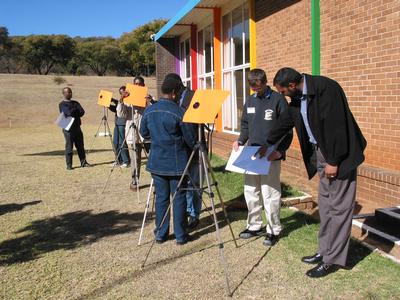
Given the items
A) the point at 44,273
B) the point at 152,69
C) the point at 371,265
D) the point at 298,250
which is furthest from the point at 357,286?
the point at 152,69

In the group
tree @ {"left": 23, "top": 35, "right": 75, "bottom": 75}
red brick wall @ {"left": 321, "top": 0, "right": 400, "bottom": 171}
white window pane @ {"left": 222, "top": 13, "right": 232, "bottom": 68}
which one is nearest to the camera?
red brick wall @ {"left": 321, "top": 0, "right": 400, "bottom": 171}

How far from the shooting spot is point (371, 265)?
4.30 meters

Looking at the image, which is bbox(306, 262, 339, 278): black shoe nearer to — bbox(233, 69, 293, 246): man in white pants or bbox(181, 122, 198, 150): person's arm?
bbox(233, 69, 293, 246): man in white pants

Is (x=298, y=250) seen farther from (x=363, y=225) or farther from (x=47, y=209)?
(x=47, y=209)

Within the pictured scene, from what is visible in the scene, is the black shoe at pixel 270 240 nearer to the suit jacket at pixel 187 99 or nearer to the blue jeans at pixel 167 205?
the blue jeans at pixel 167 205

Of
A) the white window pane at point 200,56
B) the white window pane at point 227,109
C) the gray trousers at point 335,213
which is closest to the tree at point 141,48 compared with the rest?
the white window pane at point 200,56

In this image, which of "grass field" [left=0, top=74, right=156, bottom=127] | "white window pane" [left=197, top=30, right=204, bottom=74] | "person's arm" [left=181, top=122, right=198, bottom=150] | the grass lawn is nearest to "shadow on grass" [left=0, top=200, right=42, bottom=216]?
the grass lawn

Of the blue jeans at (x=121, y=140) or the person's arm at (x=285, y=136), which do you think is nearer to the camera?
the person's arm at (x=285, y=136)

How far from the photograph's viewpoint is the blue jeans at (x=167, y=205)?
199 inches

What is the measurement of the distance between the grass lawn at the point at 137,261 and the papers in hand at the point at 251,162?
92 centimetres

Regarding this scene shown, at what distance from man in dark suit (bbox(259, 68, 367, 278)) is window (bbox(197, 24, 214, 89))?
35.2 feet

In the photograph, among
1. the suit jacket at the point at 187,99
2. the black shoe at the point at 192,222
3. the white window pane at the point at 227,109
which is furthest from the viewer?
the white window pane at the point at 227,109

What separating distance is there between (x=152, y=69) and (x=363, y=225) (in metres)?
64.2

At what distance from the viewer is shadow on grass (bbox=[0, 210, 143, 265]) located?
17.1 ft
